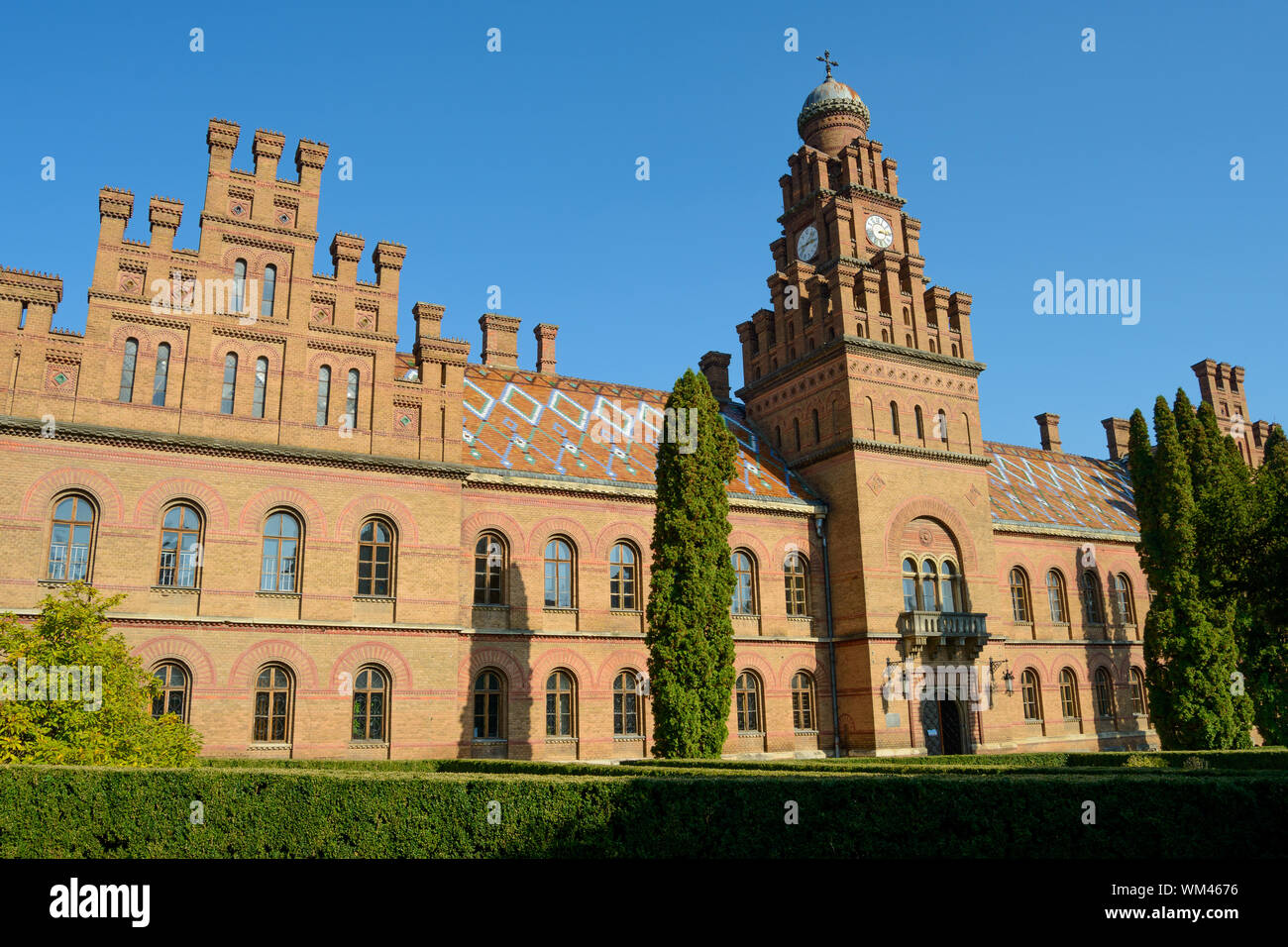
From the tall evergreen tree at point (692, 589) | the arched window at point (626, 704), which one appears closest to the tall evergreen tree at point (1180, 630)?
the tall evergreen tree at point (692, 589)

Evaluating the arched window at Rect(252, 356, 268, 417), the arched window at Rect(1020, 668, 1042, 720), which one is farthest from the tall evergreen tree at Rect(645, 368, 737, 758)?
the arched window at Rect(1020, 668, 1042, 720)

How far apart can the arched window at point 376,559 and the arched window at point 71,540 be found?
639 centimetres

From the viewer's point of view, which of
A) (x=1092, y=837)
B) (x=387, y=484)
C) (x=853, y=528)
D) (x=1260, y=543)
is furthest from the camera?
(x=853, y=528)

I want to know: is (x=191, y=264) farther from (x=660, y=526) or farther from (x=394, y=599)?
(x=660, y=526)

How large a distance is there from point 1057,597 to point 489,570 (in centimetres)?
2539

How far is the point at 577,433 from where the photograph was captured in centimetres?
3356

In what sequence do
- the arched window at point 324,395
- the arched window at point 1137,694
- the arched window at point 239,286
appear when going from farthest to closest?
the arched window at point 1137,694 < the arched window at point 324,395 < the arched window at point 239,286

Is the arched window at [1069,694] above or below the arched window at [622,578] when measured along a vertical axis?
below

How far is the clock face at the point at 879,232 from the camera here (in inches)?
1529

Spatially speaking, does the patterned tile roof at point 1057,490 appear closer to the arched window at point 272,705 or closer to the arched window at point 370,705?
the arched window at point 370,705

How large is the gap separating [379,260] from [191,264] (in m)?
4.94

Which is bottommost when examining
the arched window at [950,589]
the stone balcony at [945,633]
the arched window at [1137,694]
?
the arched window at [1137,694]
